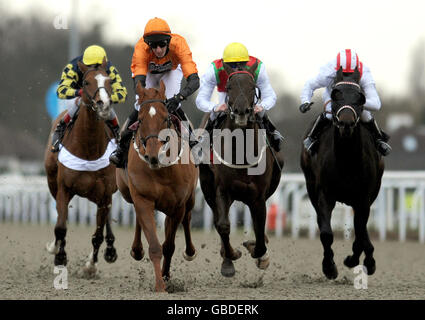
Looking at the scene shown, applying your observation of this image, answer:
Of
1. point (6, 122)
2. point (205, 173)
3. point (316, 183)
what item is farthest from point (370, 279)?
point (6, 122)

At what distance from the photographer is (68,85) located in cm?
894

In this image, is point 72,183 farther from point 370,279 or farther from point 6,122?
point 6,122

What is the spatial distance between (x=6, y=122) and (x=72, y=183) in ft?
53.5

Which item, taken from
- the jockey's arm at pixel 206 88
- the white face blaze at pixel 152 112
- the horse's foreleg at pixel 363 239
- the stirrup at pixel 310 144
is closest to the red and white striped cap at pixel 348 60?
the stirrup at pixel 310 144

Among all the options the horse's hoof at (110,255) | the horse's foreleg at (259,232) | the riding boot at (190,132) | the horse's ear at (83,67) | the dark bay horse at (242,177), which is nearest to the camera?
the dark bay horse at (242,177)

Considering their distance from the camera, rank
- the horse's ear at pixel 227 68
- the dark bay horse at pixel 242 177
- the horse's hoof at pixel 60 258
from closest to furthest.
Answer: the dark bay horse at pixel 242 177 < the horse's ear at pixel 227 68 < the horse's hoof at pixel 60 258

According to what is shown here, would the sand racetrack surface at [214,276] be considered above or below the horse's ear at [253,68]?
below

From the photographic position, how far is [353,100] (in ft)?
25.5

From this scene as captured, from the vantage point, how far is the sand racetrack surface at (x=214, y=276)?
7367 mm

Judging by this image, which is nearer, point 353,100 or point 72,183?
point 353,100

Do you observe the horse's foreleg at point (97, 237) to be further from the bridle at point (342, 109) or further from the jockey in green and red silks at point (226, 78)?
the bridle at point (342, 109)

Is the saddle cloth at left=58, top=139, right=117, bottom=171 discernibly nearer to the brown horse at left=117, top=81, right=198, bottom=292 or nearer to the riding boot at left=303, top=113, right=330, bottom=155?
the brown horse at left=117, top=81, right=198, bottom=292

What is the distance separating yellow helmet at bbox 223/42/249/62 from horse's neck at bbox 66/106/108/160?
1.51 meters

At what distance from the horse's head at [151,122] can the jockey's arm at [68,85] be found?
183 centimetres
